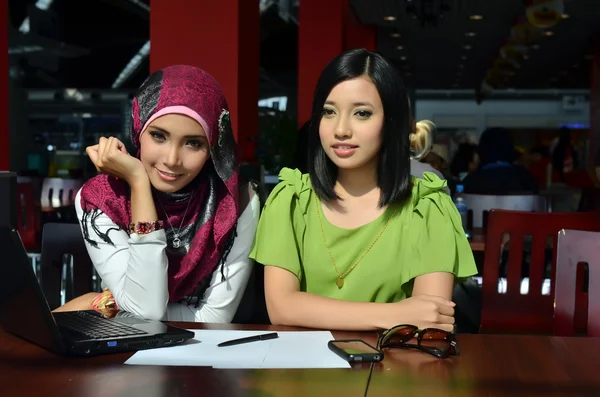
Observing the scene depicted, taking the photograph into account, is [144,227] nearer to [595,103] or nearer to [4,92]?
[4,92]

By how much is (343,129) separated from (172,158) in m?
0.40

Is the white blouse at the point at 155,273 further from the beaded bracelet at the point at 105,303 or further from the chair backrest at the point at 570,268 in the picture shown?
the chair backrest at the point at 570,268

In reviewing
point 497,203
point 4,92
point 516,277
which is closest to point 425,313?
point 516,277

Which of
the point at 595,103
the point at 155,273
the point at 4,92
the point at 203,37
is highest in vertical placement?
the point at 595,103

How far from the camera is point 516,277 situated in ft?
8.38

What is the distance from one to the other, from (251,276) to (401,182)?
1.56 feet

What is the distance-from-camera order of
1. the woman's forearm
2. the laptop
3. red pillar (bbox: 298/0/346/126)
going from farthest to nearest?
Answer: red pillar (bbox: 298/0/346/126), the woman's forearm, the laptop

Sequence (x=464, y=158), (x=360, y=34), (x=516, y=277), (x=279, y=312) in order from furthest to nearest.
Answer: (x=360, y=34) → (x=464, y=158) → (x=516, y=277) → (x=279, y=312)

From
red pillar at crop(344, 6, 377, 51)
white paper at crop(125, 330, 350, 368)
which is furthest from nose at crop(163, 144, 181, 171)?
red pillar at crop(344, 6, 377, 51)

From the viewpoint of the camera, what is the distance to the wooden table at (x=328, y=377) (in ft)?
3.62

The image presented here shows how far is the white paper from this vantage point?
1.24 m

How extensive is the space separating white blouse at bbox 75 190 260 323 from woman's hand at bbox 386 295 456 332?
1.52ft

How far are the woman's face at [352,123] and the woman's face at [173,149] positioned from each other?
298 mm

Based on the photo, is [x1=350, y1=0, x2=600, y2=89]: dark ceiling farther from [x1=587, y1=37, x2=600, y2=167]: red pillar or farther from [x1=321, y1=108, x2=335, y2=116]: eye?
[x1=321, y1=108, x2=335, y2=116]: eye
